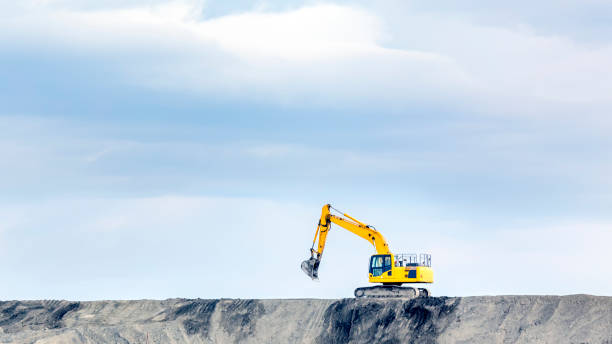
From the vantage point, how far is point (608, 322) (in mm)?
39062

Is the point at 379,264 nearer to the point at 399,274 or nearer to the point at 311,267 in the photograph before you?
the point at 399,274

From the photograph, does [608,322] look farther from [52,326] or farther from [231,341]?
[52,326]

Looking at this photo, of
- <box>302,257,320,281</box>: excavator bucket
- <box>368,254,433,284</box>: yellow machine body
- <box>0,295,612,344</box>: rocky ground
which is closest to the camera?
<box>0,295,612,344</box>: rocky ground

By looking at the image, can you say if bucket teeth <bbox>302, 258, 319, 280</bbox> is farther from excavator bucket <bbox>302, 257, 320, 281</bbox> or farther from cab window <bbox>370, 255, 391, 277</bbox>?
cab window <bbox>370, 255, 391, 277</bbox>

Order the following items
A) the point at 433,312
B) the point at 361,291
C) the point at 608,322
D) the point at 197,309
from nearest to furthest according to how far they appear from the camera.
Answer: the point at 608,322 → the point at 433,312 → the point at 361,291 → the point at 197,309

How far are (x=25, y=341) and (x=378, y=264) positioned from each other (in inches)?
794

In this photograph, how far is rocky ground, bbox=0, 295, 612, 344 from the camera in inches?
1585

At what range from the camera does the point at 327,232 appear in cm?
4697

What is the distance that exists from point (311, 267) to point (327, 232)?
7.85 ft

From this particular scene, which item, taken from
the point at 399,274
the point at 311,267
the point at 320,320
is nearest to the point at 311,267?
the point at 311,267

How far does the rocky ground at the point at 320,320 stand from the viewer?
40250 mm

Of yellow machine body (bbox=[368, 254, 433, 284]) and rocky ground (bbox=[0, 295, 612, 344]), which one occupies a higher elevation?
yellow machine body (bbox=[368, 254, 433, 284])

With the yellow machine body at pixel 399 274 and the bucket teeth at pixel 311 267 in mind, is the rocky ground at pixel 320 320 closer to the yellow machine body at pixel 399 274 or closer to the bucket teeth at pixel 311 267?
the yellow machine body at pixel 399 274

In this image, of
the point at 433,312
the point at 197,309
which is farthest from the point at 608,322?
the point at 197,309
